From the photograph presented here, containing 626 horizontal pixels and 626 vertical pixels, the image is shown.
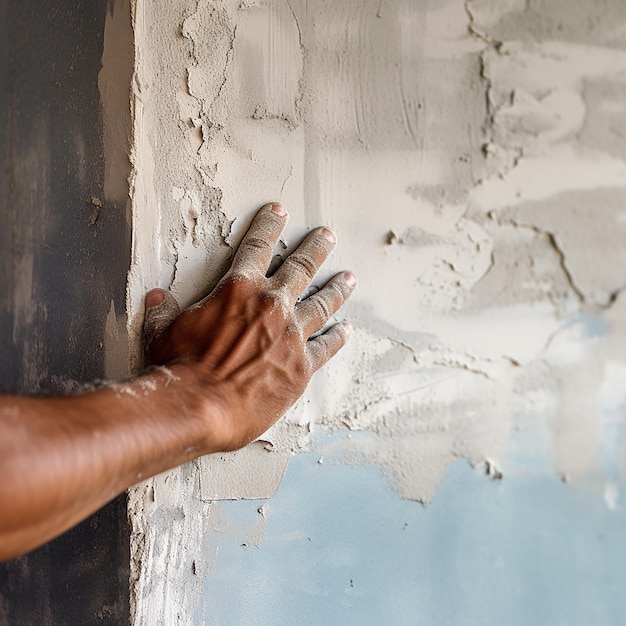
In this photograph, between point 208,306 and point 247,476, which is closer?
point 208,306

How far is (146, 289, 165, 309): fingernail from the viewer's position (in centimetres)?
97

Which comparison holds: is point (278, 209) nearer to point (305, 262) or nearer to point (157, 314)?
point (305, 262)

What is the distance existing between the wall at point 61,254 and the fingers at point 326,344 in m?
0.34

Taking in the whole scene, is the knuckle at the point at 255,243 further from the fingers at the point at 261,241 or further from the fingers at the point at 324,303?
the fingers at the point at 324,303

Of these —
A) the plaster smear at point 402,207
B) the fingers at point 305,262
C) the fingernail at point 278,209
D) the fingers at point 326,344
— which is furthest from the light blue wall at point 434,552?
the fingernail at point 278,209

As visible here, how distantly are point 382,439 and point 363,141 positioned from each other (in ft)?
2.06

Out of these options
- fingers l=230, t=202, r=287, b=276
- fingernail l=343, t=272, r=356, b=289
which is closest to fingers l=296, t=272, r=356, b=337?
fingernail l=343, t=272, r=356, b=289

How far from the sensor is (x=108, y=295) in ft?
3.24

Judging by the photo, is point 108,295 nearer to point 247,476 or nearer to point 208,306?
point 208,306

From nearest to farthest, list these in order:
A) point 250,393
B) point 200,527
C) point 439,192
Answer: point 250,393 → point 200,527 → point 439,192

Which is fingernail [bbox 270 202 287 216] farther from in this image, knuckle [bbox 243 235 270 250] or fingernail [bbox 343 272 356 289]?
fingernail [bbox 343 272 356 289]

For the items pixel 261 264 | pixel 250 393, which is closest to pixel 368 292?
pixel 261 264

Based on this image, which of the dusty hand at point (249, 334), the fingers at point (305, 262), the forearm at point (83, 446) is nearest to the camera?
the forearm at point (83, 446)

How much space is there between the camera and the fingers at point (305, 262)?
1.01 m
